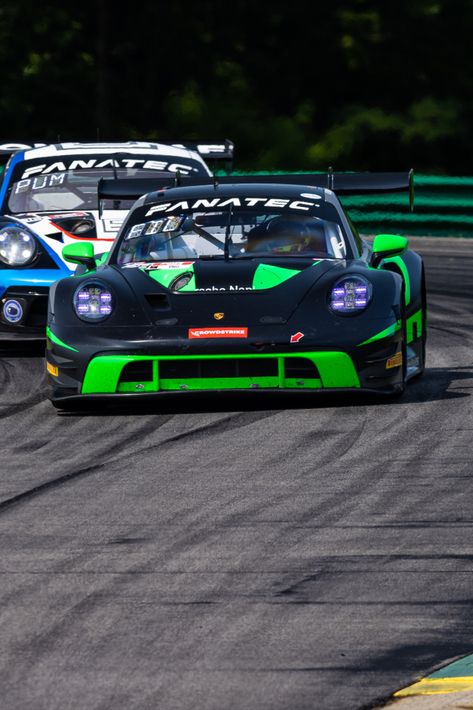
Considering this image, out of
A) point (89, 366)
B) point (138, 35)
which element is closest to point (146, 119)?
point (138, 35)

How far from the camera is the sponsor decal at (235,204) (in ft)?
31.2

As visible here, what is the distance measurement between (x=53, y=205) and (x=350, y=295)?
4.40 meters

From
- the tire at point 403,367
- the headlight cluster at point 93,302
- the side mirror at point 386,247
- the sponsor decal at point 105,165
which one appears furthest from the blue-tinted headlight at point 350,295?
the sponsor decal at point 105,165

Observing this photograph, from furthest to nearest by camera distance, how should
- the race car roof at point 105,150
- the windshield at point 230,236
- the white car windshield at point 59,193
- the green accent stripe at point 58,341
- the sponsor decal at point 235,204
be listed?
the race car roof at point 105,150, the white car windshield at point 59,193, the sponsor decal at point 235,204, the windshield at point 230,236, the green accent stripe at point 58,341

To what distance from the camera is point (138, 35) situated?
1553 inches

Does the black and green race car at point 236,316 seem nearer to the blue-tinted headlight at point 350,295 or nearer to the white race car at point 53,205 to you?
the blue-tinted headlight at point 350,295

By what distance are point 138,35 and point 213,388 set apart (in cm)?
3227

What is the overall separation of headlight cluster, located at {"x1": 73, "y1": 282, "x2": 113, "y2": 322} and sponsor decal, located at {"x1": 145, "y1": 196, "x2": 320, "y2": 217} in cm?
115

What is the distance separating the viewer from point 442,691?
13.6 ft

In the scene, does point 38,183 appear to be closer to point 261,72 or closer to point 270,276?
point 270,276

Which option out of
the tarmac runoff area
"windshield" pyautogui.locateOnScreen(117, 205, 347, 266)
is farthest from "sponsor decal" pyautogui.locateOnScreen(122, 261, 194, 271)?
the tarmac runoff area

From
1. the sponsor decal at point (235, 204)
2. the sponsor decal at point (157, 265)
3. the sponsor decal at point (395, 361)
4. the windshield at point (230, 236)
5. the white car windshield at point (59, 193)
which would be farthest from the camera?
the white car windshield at point (59, 193)

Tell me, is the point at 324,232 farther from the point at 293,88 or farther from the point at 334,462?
the point at 293,88

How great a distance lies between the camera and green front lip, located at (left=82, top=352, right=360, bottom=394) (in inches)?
320
